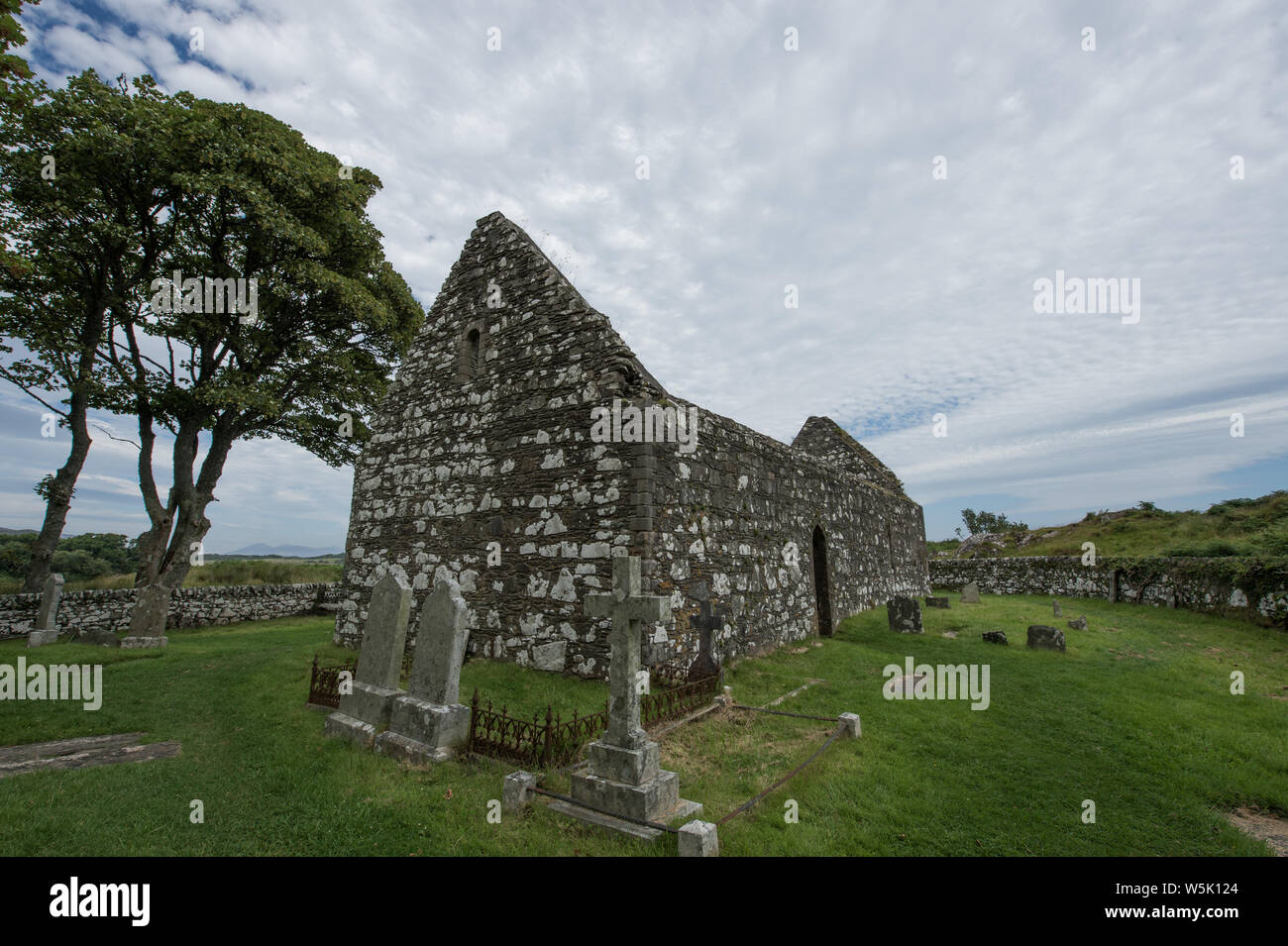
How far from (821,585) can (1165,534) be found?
71.8 feet

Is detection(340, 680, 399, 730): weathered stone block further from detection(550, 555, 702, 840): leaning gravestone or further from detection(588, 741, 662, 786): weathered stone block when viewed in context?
detection(588, 741, 662, 786): weathered stone block

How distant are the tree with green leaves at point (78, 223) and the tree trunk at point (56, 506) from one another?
28 millimetres

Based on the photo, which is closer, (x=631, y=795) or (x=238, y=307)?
(x=631, y=795)

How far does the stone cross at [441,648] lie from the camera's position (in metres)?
6.12

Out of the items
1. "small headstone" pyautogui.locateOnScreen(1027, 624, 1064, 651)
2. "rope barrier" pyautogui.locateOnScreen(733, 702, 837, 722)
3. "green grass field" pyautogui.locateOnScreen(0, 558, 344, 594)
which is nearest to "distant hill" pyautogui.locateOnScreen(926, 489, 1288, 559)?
"small headstone" pyautogui.locateOnScreen(1027, 624, 1064, 651)

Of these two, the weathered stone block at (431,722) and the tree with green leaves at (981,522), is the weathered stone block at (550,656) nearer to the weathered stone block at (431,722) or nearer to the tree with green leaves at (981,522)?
the weathered stone block at (431,722)

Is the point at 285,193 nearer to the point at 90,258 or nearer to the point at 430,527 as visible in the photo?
the point at 90,258

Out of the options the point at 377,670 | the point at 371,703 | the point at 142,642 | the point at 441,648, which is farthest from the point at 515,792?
the point at 142,642

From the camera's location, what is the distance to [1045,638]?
1152 centimetres

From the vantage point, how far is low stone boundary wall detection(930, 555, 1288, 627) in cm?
1408

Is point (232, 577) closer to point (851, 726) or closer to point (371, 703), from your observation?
point (371, 703)

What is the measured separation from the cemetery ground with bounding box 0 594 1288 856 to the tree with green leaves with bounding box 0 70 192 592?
32.5 feet
